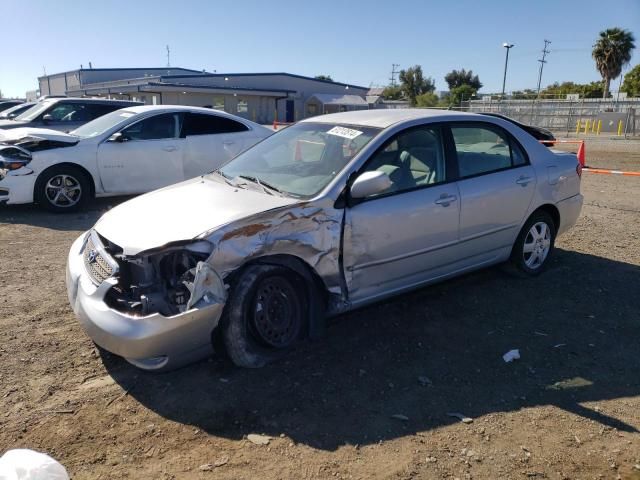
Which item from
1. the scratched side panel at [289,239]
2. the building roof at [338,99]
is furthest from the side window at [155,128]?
the building roof at [338,99]

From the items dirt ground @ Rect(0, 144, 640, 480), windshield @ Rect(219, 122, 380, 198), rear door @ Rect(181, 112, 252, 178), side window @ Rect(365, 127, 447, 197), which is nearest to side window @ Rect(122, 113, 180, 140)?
rear door @ Rect(181, 112, 252, 178)

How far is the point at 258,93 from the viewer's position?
48562mm

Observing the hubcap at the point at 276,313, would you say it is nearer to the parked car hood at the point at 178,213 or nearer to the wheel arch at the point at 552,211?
the parked car hood at the point at 178,213

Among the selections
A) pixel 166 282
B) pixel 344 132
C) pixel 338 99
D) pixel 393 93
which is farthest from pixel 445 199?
pixel 393 93

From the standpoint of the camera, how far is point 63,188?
7816 mm

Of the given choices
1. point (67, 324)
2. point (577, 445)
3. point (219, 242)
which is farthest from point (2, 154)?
point (577, 445)

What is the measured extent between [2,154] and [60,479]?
6480 mm

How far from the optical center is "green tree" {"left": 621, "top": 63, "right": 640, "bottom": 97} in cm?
6388

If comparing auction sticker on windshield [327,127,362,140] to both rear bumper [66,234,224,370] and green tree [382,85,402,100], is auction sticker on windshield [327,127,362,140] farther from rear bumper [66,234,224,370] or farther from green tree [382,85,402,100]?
green tree [382,85,402,100]

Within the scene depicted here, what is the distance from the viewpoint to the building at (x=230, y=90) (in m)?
42.8

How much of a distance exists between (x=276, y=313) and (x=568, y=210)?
11.6 feet

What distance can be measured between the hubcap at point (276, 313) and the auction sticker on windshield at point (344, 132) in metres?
1.38

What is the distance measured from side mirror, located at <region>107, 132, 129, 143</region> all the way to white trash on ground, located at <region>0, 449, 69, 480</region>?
6389 millimetres

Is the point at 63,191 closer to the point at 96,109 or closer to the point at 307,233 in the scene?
the point at 96,109
